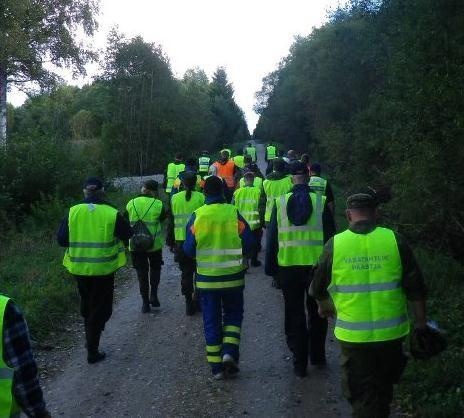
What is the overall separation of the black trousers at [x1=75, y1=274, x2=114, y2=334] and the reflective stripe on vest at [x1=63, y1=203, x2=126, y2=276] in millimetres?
147

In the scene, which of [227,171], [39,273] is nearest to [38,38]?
[227,171]

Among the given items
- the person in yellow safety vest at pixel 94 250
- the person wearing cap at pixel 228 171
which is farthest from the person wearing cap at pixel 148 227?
the person wearing cap at pixel 228 171

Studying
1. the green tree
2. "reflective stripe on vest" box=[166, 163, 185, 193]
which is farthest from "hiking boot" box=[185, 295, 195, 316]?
the green tree

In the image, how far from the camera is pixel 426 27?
13.1m

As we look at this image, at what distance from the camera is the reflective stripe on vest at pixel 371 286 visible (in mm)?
4227

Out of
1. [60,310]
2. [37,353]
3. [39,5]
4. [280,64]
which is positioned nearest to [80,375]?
[37,353]

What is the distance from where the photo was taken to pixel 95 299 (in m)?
7.26

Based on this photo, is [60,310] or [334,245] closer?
[334,245]

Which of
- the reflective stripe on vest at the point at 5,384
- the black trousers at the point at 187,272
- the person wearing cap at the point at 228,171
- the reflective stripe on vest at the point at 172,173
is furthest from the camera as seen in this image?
the reflective stripe on vest at the point at 172,173

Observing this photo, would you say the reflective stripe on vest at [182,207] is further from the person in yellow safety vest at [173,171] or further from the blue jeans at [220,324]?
the person in yellow safety vest at [173,171]

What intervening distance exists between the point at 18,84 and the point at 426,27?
19966 millimetres

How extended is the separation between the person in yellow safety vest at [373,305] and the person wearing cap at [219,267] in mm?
2323

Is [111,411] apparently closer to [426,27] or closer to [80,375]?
[80,375]

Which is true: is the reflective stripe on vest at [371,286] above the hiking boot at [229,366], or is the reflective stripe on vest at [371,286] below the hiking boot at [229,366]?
above
